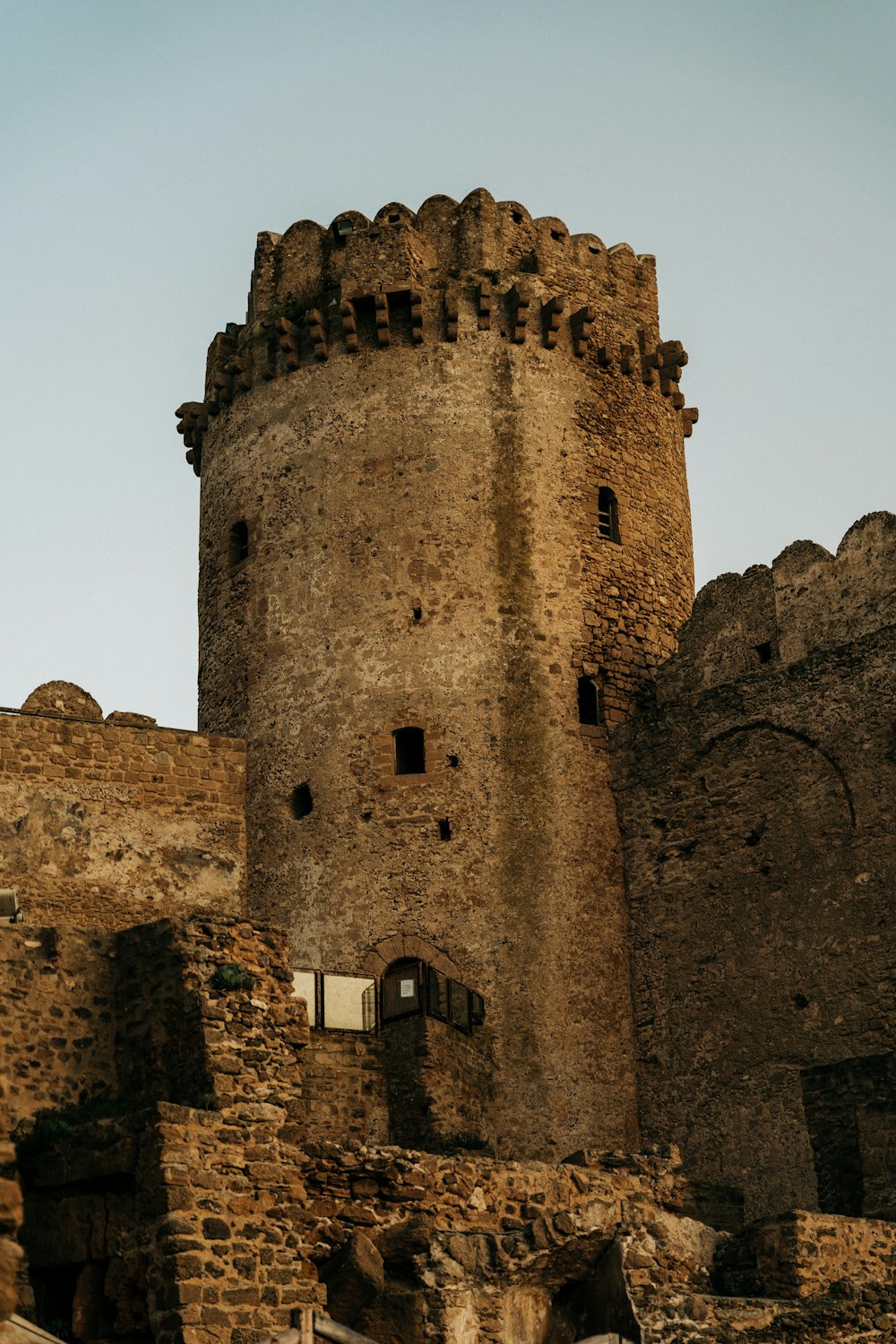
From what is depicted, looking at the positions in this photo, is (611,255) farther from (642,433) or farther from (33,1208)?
(33,1208)

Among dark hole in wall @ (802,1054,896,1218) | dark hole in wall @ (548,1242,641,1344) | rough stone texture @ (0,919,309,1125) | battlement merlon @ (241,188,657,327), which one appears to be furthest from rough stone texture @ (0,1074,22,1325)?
battlement merlon @ (241,188,657,327)

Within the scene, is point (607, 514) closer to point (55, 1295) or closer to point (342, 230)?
point (342, 230)

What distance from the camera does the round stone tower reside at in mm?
21641

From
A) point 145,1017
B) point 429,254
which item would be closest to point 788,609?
point 429,254

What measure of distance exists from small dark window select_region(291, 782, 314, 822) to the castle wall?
11.1ft

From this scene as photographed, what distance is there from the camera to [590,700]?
23297 millimetres

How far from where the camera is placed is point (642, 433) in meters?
25.2

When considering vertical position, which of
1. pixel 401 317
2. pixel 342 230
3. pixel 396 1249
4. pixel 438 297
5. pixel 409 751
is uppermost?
pixel 342 230

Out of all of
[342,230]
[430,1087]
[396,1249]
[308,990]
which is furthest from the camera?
[342,230]

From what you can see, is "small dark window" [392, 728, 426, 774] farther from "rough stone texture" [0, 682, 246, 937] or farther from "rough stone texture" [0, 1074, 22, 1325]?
"rough stone texture" [0, 1074, 22, 1325]

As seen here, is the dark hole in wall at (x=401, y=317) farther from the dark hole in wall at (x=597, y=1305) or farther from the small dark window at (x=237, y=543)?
the dark hole in wall at (x=597, y=1305)

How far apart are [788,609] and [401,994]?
590 cm

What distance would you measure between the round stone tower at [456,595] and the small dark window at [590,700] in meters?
0.03

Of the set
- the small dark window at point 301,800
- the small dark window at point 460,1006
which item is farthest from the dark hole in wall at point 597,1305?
the small dark window at point 301,800
